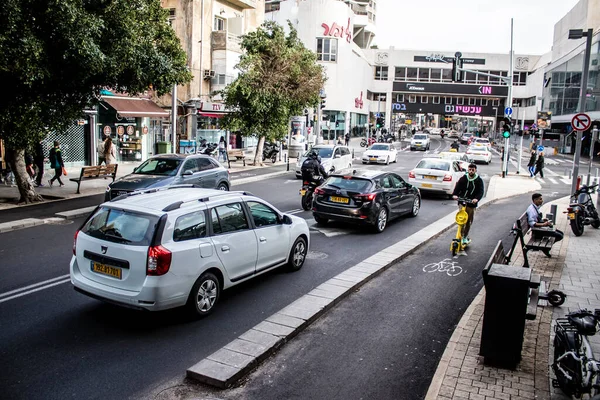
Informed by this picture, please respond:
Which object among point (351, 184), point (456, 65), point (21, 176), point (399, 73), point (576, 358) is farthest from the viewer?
point (399, 73)

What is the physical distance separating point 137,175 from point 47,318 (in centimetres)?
854

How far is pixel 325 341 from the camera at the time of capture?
6441 mm

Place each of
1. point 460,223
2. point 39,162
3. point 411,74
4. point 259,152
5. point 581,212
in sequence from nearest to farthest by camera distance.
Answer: point 460,223 < point 581,212 < point 39,162 < point 259,152 < point 411,74

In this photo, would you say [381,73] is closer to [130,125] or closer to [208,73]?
[208,73]

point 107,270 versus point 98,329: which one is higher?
point 107,270

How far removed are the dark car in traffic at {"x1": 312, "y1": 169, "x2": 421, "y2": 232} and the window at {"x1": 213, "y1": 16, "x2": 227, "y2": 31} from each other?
26340mm

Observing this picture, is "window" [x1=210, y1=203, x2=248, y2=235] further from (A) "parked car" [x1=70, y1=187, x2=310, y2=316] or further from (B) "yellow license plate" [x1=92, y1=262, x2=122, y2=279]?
(B) "yellow license plate" [x1=92, y1=262, x2=122, y2=279]

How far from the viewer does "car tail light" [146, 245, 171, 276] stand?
6312mm

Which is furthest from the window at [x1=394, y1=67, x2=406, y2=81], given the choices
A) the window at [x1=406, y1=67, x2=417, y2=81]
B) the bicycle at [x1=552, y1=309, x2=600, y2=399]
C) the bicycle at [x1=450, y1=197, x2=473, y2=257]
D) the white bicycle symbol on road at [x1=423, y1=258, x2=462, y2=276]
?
the bicycle at [x1=552, y1=309, x2=600, y2=399]

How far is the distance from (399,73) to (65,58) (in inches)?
2951

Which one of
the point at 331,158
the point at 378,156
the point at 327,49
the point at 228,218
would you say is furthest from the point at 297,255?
the point at 327,49

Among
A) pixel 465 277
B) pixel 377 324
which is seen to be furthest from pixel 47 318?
pixel 465 277

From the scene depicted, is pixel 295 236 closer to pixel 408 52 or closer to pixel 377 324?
pixel 377 324

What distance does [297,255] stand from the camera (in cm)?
937
